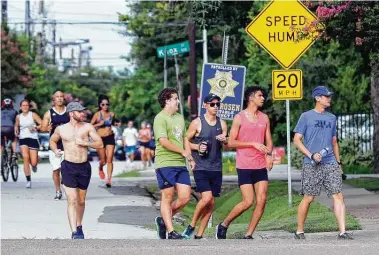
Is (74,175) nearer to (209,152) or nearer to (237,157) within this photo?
(209,152)

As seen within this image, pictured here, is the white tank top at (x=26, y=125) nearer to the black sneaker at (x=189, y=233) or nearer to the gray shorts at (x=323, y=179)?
the black sneaker at (x=189, y=233)

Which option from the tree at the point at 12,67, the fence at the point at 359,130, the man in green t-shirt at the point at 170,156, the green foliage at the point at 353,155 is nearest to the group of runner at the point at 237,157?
the man in green t-shirt at the point at 170,156

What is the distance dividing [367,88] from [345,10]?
75.5 ft

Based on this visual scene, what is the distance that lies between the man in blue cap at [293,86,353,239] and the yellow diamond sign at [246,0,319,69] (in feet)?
13.9

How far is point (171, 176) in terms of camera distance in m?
13.8

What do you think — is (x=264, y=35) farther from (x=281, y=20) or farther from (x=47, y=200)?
(x=47, y=200)

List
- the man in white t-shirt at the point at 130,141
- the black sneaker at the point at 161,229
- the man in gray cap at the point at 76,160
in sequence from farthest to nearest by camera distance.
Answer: the man in white t-shirt at the point at 130,141, the man in gray cap at the point at 76,160, the black sneaker at the point at 161,229

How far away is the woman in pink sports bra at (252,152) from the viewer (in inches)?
541

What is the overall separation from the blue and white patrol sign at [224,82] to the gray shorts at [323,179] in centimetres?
433

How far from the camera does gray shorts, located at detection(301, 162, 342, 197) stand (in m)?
13.6

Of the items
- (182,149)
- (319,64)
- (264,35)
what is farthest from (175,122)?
(319,64)

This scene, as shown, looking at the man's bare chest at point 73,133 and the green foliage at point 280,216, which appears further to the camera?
the green foliage at point 280,216

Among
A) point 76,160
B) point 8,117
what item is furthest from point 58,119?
point 76,160

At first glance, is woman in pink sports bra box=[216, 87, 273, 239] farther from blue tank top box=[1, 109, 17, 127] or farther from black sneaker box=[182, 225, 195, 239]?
blue tank top box=[1, 109, 17, 127]
